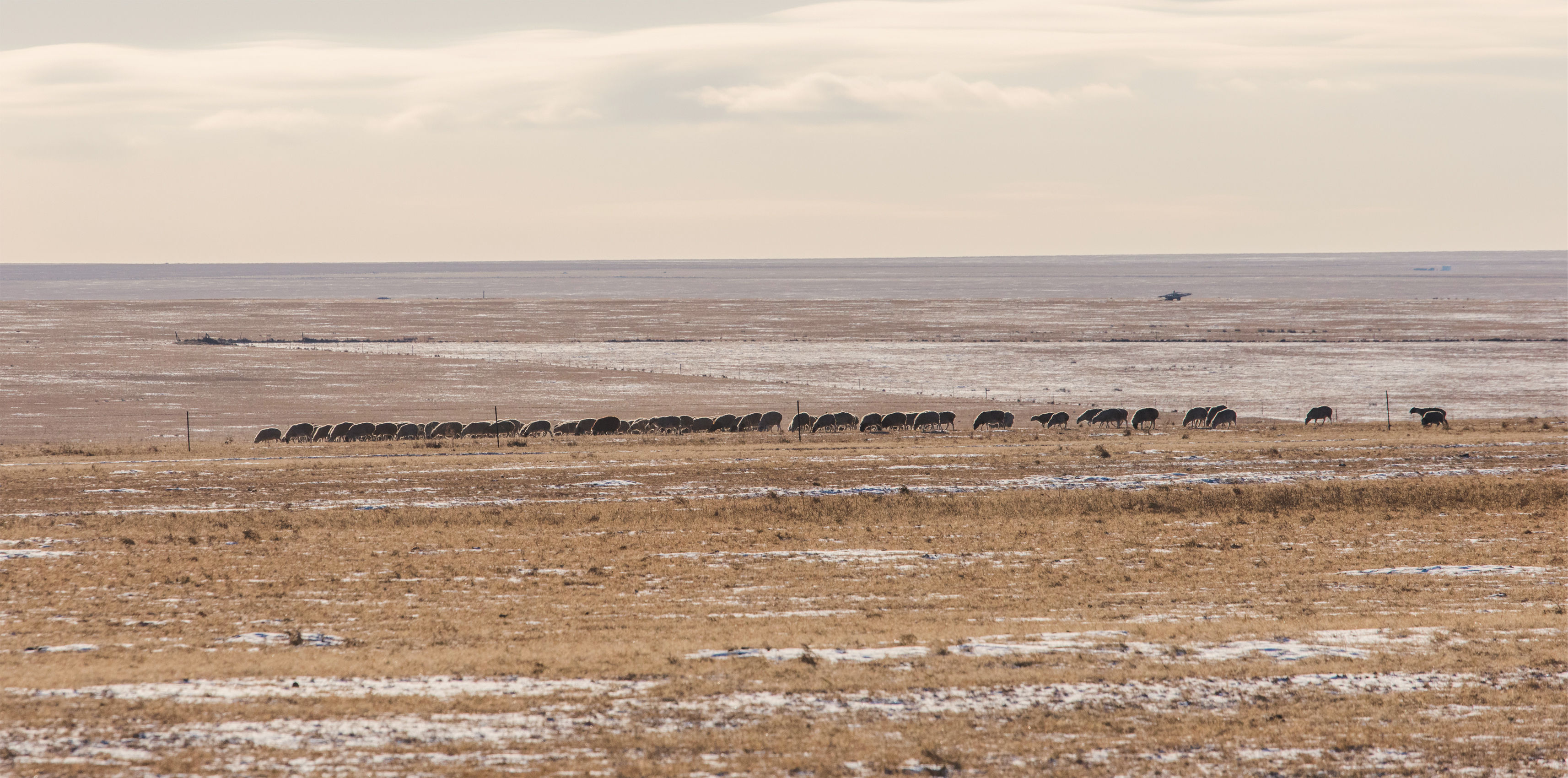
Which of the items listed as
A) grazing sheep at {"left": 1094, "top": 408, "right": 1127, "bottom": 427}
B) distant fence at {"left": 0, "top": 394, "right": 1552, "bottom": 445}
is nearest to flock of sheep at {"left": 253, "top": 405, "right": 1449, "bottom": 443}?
grazing sheep at {"left": 1094, "top": 408, "right": 1127, "bottom": 427}

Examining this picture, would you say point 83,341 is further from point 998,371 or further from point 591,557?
point 591,557

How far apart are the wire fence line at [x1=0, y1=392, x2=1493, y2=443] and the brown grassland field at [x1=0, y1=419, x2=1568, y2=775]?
16468mm

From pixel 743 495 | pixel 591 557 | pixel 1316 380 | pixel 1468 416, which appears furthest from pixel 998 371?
pixel 591 557

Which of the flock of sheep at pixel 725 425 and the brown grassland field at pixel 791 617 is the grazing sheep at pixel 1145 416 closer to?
the flock of sheep at pixel 725 425

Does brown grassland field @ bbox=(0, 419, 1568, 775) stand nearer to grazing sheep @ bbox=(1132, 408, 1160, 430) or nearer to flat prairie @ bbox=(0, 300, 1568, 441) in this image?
grazing sheep @ bbox=(1132, 408, 1160, 430)

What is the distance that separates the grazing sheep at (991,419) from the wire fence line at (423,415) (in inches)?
25.8

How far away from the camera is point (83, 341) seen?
8731 centimetres

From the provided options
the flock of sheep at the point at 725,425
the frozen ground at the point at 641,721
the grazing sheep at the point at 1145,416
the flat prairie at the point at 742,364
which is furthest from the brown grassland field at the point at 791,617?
the flat prairie at the point at 742,364

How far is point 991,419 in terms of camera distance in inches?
1804

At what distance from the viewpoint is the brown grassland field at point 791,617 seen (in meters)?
11.4

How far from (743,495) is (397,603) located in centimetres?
1029

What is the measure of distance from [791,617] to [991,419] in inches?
1189

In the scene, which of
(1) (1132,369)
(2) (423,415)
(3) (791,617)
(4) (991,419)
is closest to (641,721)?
(3) (791,617)

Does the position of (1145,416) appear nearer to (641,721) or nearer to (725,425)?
(725,425)
